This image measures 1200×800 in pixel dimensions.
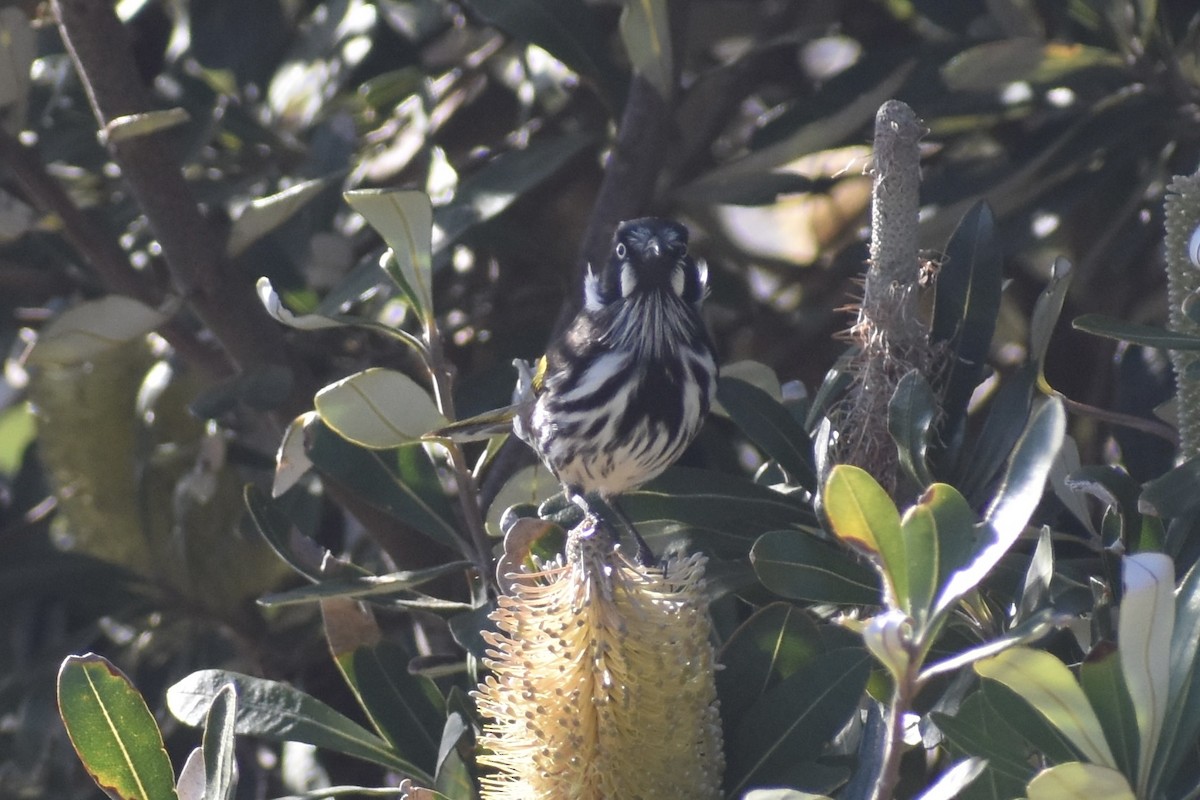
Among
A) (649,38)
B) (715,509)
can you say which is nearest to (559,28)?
(649,38)

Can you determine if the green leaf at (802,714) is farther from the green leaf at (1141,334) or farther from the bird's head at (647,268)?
the bird's head at (647,268)

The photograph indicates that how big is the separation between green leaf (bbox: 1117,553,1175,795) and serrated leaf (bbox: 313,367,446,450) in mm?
986

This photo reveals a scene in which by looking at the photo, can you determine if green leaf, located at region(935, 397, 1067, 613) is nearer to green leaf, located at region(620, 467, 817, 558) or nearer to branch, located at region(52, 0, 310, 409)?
green leaf, located at region(620, 467, 817, 558)

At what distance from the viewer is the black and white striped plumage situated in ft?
8.03

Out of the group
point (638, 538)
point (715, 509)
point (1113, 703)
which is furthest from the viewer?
point (638, 538)

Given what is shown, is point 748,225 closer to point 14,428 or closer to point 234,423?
point 234,423

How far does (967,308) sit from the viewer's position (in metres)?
2.02

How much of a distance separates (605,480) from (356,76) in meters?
1.39

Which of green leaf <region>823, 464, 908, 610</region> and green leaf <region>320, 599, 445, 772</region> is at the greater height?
Result: green leaf <region>823, 464, 908, 610</region>

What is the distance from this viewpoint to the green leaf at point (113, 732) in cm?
166

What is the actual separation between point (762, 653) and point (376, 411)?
0.59 meters

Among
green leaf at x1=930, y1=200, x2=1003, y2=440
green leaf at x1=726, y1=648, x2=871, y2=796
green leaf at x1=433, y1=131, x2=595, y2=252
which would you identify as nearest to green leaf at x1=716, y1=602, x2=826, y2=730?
green leaf at x1=726, y1=648, x2=871, y2=796

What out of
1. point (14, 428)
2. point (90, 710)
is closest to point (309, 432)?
point (90, 710)

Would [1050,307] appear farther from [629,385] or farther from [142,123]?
[142,123]
